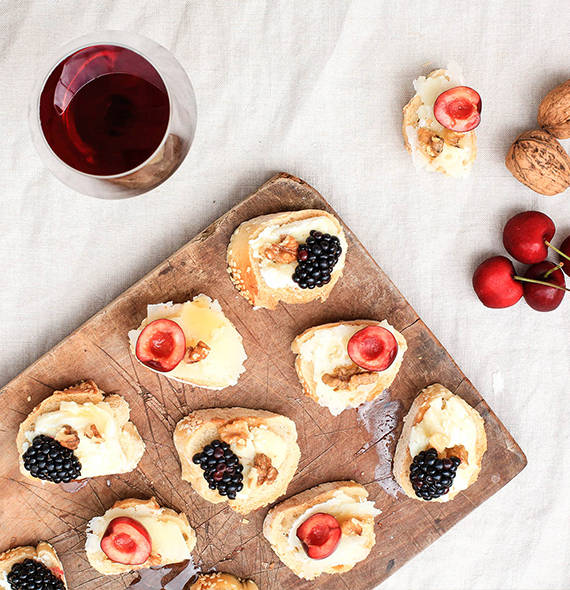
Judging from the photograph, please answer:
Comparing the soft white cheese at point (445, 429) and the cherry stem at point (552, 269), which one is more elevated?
the cherry stem at point (552, 269)

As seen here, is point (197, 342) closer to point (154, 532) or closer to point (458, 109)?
point (154, 532)

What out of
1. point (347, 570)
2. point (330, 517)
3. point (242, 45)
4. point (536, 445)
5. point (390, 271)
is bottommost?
point (536, 445)

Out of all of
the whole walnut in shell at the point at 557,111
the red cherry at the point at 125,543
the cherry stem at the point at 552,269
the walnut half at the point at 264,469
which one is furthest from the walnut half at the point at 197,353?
the whole walnut in shell at the point at 557,111

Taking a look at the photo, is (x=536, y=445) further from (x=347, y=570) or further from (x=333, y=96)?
(x=333, y=96)

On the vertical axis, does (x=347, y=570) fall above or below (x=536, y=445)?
above

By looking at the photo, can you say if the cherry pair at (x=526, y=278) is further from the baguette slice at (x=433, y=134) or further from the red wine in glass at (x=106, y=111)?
the red wine in glass at (x=106, y=111)

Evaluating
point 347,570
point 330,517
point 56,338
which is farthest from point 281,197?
point 347,570
